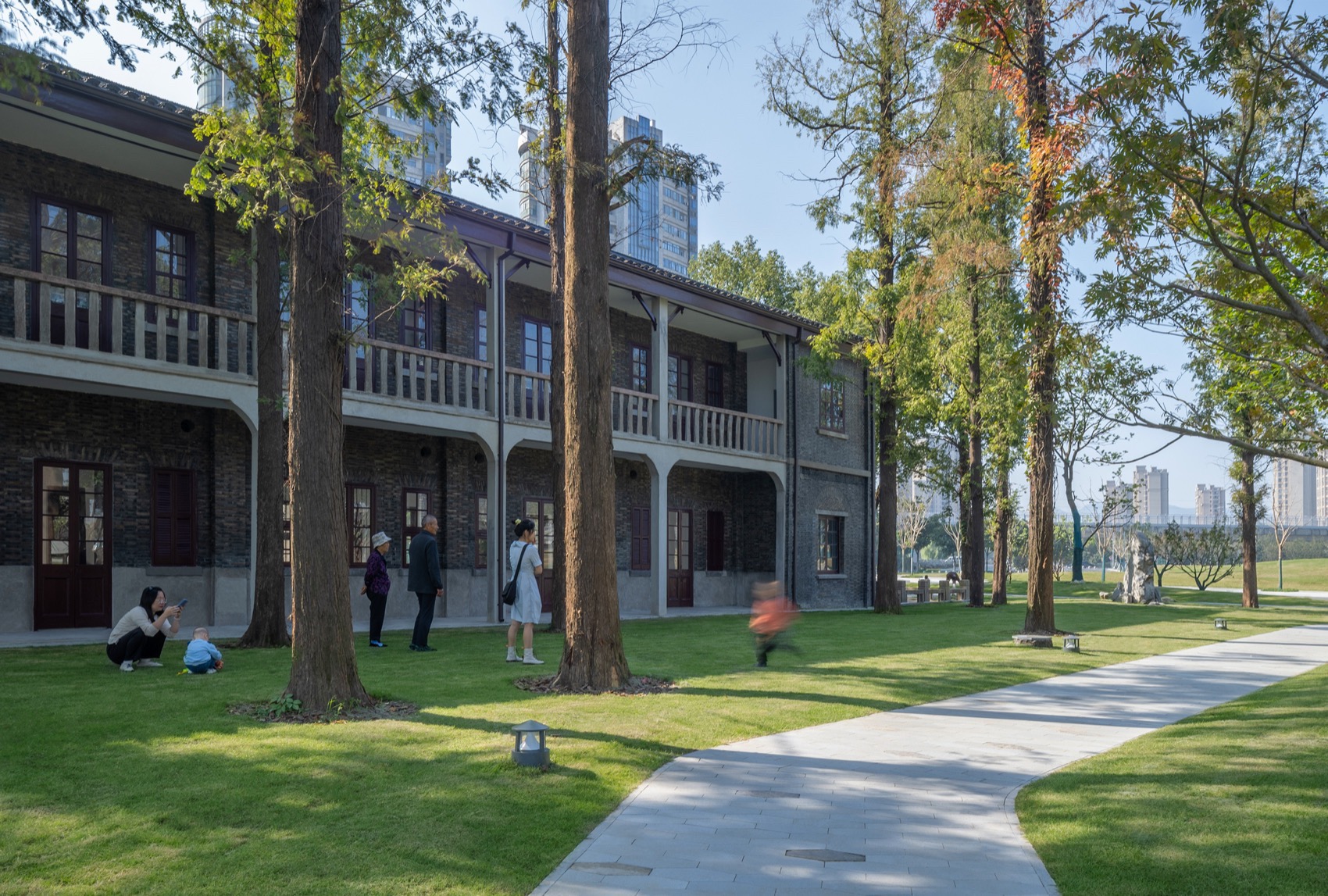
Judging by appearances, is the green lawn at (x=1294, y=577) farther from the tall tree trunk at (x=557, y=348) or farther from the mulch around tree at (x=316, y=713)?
the mulch around tree at (x=316, y=713)

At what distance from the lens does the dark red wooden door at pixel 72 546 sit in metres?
14.4

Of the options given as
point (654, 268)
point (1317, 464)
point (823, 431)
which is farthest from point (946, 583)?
point (1317, 464)

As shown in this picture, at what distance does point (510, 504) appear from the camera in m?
20.9

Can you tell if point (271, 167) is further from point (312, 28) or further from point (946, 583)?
point (946, 583)

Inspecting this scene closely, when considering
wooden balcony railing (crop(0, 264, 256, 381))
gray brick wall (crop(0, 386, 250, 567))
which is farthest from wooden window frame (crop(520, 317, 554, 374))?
wooden balcony railing (crop(0, 264, 256, 381))

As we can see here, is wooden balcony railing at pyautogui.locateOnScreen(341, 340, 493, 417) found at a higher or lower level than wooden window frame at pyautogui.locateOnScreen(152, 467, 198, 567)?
higher

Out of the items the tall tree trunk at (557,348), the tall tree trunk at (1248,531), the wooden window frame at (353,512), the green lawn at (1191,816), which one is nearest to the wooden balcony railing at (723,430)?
the tall tree trunk at (557,348)

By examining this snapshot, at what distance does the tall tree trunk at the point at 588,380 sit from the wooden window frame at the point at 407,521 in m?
9.75

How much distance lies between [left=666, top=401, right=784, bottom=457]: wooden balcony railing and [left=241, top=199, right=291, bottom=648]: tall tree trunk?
10.2 m

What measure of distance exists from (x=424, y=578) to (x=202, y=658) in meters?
3.19

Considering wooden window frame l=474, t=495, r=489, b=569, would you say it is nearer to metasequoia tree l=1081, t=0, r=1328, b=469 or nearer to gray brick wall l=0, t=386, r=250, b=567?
gray brick wall l=0, t=386, r=250, b=567

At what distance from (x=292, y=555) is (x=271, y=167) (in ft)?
10.4

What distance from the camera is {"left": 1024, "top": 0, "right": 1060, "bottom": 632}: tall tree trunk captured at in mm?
13742

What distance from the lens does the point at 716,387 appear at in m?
26.7
